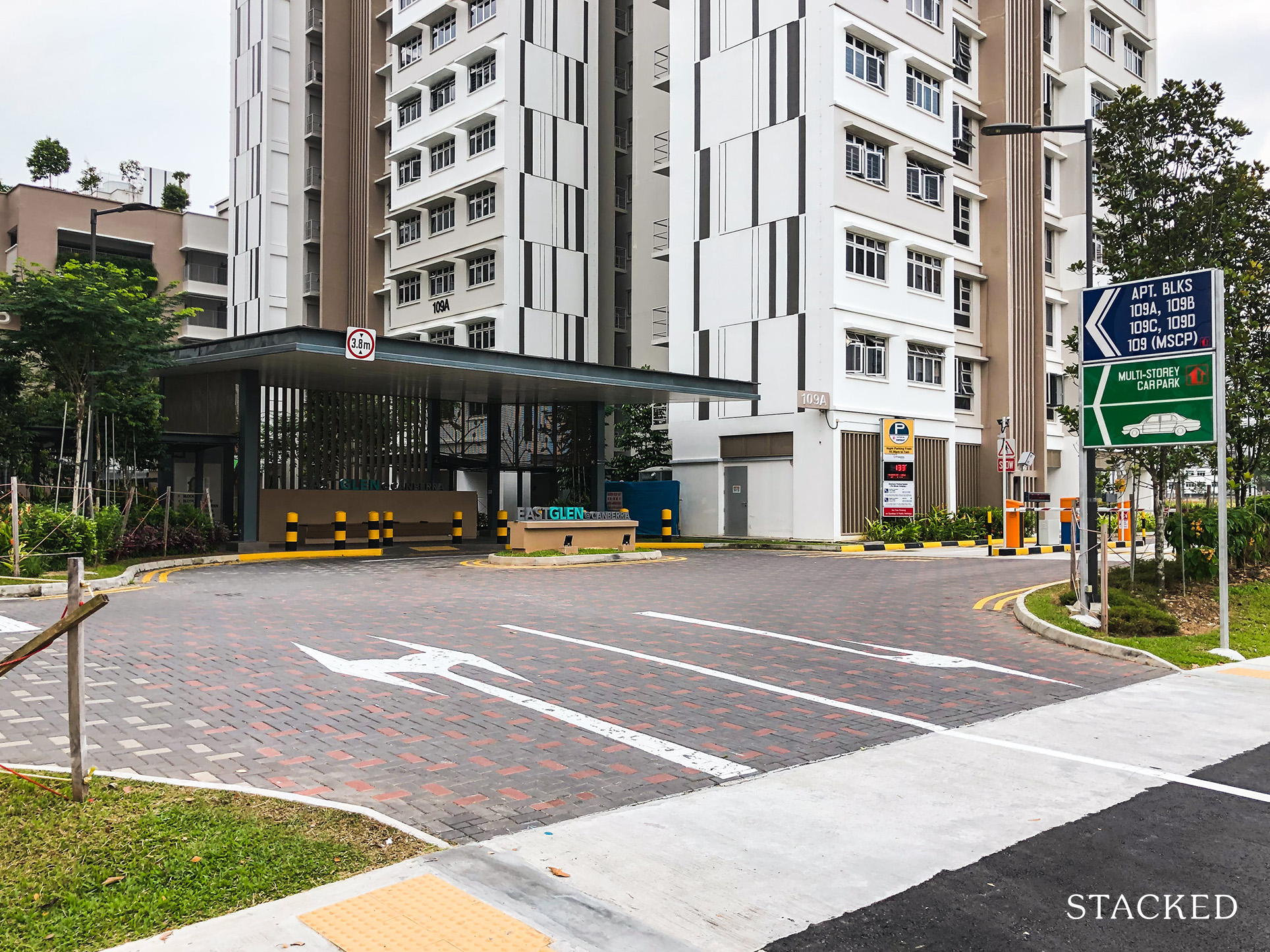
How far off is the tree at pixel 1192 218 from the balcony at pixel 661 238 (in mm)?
27094

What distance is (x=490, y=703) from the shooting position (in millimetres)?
8008

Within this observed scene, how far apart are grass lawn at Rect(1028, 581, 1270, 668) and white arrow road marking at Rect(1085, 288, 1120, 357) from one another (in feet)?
11.5

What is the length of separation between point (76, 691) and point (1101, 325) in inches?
478

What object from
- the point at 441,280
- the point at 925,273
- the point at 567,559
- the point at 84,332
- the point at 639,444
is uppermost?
the point at 441,280

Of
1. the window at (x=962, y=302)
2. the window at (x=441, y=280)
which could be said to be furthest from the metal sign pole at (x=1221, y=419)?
the window at (x=441, y=280)

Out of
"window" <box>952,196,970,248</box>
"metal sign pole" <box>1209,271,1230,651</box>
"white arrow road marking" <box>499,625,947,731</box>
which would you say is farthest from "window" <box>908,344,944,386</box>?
"white arrow road marking" <box>499,625,947,731</box>

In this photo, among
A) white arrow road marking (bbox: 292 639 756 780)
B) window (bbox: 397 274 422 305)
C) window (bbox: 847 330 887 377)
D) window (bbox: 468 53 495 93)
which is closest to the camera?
white arrow road marking (bbox: 292 639 756 780)

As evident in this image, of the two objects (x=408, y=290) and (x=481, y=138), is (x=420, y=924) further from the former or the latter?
(x=408, y=290)

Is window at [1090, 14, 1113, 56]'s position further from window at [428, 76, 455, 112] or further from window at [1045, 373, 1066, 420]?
window at [428, 76, 455, 112]

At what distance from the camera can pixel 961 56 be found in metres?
39.2

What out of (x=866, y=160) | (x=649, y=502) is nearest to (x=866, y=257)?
(x=866, y=160)

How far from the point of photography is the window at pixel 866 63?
32719mm

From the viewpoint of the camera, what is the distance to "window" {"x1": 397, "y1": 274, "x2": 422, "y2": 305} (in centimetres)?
4728

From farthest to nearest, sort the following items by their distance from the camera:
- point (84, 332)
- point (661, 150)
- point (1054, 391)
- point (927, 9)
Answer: point (661, 150), point (1054, 391), point (927, 9), point (84, 332)
